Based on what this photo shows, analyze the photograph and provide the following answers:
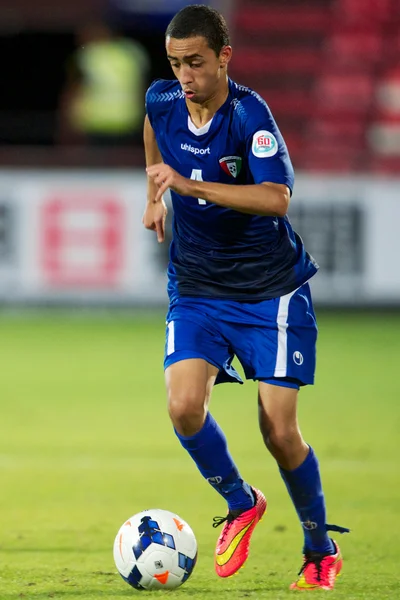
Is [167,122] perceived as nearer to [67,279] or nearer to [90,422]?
[90,422]

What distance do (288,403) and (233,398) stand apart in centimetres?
510

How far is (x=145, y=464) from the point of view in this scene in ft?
23.7

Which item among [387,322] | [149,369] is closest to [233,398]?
[149,369]

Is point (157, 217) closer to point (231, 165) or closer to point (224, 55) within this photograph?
point (231, 165)

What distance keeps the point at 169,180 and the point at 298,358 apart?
2.99 ft

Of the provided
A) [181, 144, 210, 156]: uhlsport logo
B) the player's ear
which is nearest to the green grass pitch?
[181, 144, 210, 156]: uhlsport logo

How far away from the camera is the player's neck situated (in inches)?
185

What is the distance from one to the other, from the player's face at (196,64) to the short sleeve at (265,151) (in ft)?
0.59

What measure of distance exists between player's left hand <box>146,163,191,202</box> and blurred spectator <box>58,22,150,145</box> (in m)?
11.4

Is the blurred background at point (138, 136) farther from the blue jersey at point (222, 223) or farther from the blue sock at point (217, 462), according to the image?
the blue sock at point (217, 462)

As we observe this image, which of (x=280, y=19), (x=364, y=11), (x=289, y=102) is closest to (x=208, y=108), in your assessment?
(x=289, y=102)

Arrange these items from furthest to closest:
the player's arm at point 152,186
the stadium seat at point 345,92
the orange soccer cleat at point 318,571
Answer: the stadium seat at point 345,92 → the player's arm at point 152,186 → the orange soccer cleat at point 318,571

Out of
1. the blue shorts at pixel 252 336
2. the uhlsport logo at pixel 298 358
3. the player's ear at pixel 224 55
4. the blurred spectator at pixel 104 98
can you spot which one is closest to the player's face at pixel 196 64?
the player's ear at pixel 224 55

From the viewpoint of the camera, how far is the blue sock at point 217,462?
469 cm
